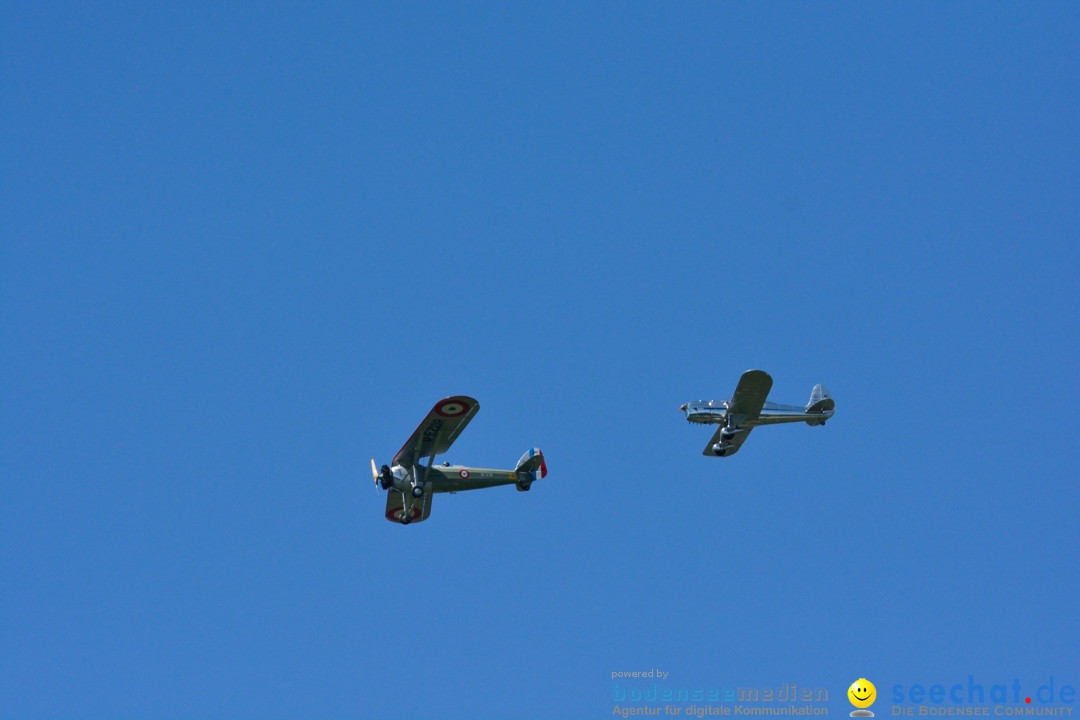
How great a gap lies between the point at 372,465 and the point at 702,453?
19.0 meters

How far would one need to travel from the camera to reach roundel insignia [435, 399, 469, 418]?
4383 cm

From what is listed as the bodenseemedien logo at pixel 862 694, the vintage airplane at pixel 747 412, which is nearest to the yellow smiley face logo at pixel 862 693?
the bodenseemedien logo at pixel 862 694

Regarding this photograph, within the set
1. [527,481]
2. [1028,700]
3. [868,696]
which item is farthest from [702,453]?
[1028,700]

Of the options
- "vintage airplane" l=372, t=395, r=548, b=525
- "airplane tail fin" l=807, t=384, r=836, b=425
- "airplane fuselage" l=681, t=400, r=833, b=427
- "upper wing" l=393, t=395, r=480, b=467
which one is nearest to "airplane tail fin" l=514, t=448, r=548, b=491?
"vintage airplane" l=372, t=395, r=548, b=525

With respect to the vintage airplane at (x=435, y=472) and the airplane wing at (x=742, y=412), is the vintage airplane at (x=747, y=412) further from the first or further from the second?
the vintage airplane at (x=435, y=472)

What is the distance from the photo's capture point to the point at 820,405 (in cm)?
5484

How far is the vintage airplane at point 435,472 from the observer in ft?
146

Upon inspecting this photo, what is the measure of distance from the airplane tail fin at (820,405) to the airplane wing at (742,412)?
3247 mm

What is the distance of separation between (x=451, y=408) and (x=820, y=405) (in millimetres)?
20846

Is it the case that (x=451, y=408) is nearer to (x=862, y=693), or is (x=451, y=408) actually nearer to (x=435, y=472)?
(x=435, y=472)

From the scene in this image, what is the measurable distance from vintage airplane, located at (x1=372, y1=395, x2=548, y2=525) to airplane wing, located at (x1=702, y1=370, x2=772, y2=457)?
10.0m

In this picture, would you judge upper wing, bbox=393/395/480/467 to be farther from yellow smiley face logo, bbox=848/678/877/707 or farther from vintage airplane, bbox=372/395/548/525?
yellow smiley face logo, bbox=848/678/877/707

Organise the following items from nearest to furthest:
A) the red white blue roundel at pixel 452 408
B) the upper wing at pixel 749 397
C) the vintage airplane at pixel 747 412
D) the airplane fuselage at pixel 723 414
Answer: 1. the red white blue roundel at pixel 452 408
2. the upper wing at pixel 749 397
3. the vintage airplane at pixel 747 412
4. the airplane fuselage at pixel 723 414

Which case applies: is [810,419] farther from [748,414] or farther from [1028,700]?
[1028,700]
